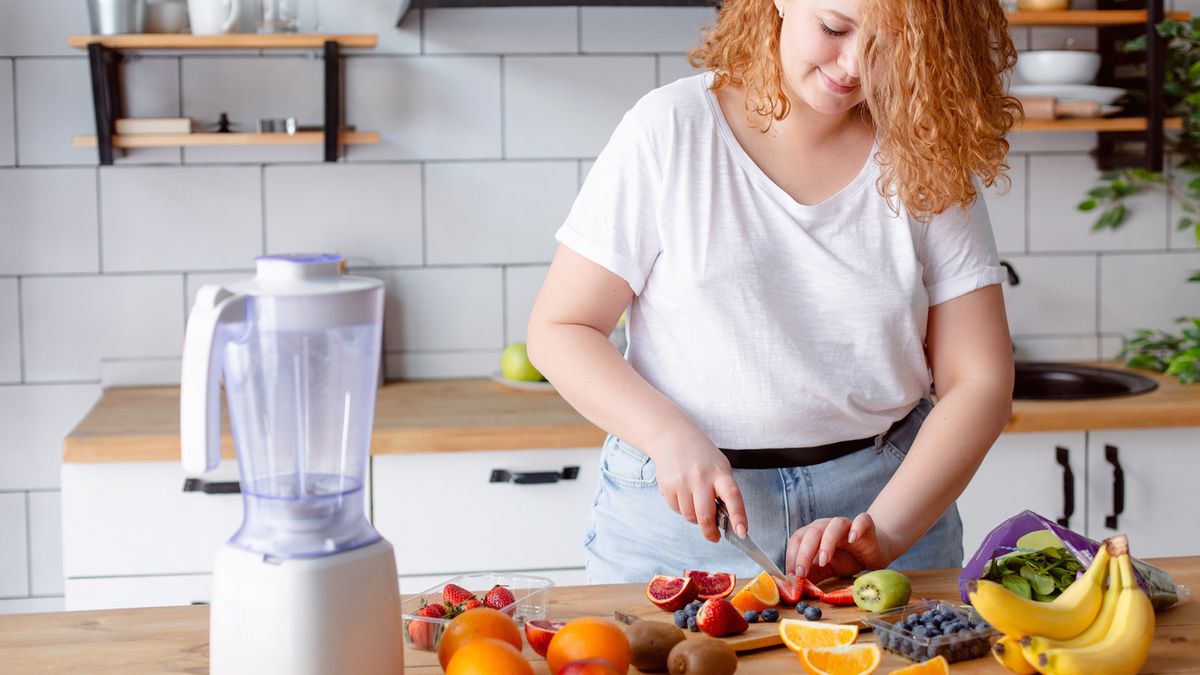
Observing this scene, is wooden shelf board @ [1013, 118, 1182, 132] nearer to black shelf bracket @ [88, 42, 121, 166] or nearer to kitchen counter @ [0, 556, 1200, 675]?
kitchen counter @ [0, 556, 1200, 675]

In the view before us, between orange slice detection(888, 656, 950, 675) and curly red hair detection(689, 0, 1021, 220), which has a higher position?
curly red hair detection(689, 0, 1021, 220)

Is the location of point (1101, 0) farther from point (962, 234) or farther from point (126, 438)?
point (126, 438)

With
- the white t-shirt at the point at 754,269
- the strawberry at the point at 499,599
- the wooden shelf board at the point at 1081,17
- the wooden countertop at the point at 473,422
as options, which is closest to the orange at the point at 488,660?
the strawberry at the point at 499,599

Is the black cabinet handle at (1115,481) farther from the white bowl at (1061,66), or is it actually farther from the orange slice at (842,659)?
the orange slice at (842,659)

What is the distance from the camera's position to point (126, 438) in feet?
6.56

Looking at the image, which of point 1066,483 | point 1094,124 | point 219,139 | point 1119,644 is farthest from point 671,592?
point 1094,124

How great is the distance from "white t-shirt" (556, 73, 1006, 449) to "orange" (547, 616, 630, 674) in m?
0.42

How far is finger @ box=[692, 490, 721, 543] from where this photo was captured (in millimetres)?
1110

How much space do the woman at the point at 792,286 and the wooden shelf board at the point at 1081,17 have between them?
119 centimetres

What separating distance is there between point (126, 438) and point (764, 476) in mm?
1150

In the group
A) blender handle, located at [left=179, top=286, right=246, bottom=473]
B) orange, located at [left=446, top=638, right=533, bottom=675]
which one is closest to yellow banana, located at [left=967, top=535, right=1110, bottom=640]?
orange, located at [left=446, top=638, right=533, bottom=675]

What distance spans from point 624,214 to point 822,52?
253mm

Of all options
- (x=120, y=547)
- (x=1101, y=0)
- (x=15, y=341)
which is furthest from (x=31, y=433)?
(x=1101, y=0)

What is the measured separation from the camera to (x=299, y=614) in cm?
85
